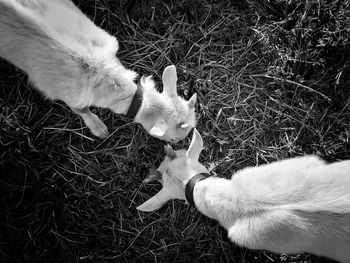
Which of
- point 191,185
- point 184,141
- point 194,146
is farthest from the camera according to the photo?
point 184,141

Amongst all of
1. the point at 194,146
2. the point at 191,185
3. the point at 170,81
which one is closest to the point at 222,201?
the point at 191,185

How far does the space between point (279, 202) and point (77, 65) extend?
7.55 feet

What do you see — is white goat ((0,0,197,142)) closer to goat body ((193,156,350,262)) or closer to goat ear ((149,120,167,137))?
goat ear ((149,120,167,137))

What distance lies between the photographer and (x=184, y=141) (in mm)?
4305

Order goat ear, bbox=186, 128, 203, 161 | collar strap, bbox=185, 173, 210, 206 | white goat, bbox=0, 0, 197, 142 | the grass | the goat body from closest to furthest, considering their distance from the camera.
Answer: the goat body < white goat, bbox=0, 0, 197, 142 < collar strap, bbox=185, 173, 210, 206 < goat ear, bbox=186, 128, 203, 161 < the grass

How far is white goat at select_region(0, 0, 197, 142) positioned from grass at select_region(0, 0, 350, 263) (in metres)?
0.73

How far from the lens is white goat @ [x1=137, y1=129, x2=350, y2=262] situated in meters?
2.89

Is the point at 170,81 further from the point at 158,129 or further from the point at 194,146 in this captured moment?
the point at 194,146

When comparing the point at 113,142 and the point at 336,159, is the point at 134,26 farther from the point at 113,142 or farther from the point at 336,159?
the point at 336,159

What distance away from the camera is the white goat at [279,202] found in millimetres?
2895

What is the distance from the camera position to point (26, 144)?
4.21 meters

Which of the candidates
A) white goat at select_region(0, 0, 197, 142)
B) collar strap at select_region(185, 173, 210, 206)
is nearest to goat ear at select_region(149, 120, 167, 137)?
white goat at select_region(0, 0, 197, 142)

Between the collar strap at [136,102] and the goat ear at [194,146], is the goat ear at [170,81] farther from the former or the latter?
the goat ear at [194,146]

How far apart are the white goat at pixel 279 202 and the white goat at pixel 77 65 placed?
469 mm
